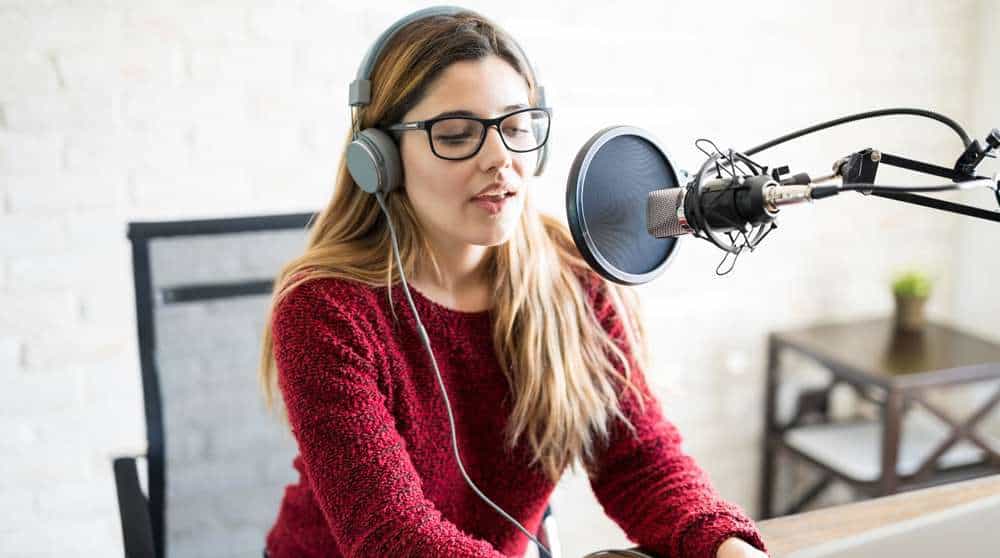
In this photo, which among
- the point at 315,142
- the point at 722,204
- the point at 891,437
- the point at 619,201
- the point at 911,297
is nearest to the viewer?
the point at 722,204

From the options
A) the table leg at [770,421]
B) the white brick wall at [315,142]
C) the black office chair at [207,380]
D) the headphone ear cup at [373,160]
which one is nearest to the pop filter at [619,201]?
the headphone ear cup at [373,160]

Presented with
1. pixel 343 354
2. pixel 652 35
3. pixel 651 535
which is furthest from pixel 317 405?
pixel 652 35

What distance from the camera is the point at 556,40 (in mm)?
1893

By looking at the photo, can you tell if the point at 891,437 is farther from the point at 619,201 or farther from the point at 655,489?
the point at 619,201

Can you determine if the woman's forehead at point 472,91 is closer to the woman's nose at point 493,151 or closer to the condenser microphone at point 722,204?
the woman's nose at point 493,151

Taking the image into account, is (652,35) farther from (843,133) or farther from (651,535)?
(651,535)

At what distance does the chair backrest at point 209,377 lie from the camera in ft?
→ 3.97

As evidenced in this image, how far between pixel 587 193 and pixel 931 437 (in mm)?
1819

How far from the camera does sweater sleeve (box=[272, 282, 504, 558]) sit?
2.91ft

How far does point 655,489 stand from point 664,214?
0.47 metres

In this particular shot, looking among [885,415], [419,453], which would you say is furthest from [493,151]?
[885,415]

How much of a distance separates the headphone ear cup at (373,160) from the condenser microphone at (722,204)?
0.38 meters

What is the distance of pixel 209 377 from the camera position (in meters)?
1.24

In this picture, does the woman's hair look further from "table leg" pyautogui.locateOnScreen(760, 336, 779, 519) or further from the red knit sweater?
"table leg" pyautogui.locateOnScreen(760, 336, 779, 519)
